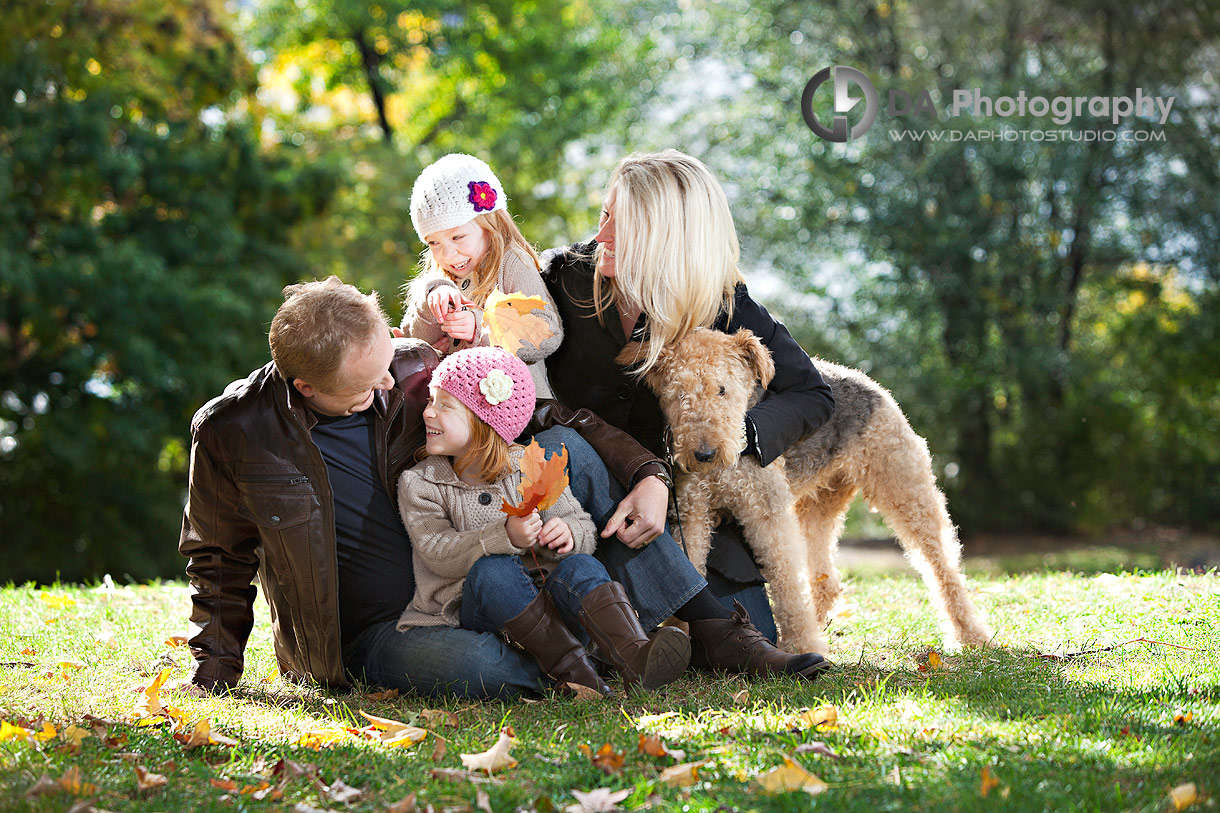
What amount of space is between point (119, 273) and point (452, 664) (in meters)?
8.97

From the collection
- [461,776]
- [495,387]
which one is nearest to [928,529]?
[495,387]

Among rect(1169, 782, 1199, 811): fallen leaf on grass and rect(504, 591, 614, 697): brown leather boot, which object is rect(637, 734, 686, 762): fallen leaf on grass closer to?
rect(504, 591, 614, 697): brown leather boot

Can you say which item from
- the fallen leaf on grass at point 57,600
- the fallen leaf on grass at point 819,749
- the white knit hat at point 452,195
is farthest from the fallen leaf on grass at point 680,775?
the fallen leaf on grass at point 57,600

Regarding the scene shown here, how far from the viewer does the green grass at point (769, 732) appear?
2.34 m

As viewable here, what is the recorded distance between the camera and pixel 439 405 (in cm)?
330

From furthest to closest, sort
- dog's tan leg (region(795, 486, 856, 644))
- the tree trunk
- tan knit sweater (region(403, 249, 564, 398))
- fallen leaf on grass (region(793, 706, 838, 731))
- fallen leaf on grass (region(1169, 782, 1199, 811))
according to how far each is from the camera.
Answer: the tree trunk, dog's tan leg (region(795, 486, 856, 644)), tan knit sweater (region(403, 249, 564, 398)), fallen leaf on grass (region(793, 706, 838, 731)), fallen leaf on grass (region(1169, 782, 1199, 811))

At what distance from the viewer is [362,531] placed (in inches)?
137

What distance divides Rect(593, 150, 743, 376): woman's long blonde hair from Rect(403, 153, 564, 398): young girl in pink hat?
38 centimetres

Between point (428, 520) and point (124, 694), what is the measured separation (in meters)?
1.34

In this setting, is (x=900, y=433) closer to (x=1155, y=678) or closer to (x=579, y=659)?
(x=1155, y=678)

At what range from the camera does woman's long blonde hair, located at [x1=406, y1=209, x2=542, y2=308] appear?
3.87m

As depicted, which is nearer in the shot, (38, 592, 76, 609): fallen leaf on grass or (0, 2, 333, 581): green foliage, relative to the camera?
(38, 592, 76, 609): fallen leaf on grass

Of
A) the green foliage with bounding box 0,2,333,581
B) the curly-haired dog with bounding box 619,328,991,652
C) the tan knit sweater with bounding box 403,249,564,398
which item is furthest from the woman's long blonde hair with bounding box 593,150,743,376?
the green foliage with bounding box 0,2,333,581

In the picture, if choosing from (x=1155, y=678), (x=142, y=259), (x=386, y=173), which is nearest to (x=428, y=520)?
(x=1155, y=678)
